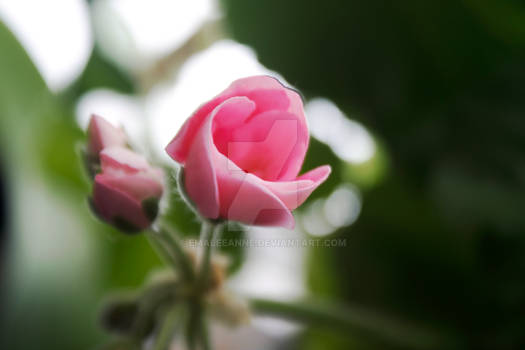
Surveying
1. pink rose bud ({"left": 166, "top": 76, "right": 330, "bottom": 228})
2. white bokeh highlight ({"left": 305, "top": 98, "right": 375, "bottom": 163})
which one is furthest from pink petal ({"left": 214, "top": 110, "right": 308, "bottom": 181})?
white bokeh highlight ({"left": 305, "top": 98, "right": 375, "bottom": 163})

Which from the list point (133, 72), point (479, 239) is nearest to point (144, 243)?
point (133, 72)

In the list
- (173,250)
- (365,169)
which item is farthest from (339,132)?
(173,250)

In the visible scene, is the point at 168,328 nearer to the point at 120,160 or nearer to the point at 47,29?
the point at 120,160

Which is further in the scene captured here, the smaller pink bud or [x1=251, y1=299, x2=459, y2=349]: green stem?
[x1=251, y1=299, x2=459, y2=349]: green stem

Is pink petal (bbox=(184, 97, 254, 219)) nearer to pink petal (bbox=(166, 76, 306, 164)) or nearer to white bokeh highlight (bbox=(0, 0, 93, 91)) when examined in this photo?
pink petal (bbox=(166, 76, 306, 164))

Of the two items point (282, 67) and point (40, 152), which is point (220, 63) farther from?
point (40, 152)

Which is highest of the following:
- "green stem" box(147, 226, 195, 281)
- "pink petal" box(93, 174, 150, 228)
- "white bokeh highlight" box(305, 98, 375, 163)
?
"pink petal" box(93, 174, 150, 228)

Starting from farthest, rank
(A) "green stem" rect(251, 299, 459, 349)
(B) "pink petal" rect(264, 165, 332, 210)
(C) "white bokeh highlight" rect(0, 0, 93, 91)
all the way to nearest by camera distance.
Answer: (C) "white bokeh highlight" rect(0, 0, 93, 91)
(A) "green stem" rect(251, 299, 459, 349)
(B) "pink petal" rect(264, 165, 332, 210)
